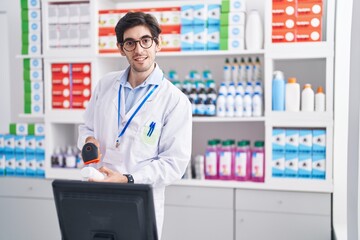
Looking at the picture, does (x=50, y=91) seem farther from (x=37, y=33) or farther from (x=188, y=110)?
(x=188, y=110)

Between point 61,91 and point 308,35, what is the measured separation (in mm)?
2221

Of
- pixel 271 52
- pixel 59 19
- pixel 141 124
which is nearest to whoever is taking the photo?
pixel 141 124

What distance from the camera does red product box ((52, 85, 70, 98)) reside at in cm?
411

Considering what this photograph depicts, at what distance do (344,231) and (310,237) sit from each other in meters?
0.29

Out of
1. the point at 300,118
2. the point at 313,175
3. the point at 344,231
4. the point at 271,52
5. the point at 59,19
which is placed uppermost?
the point at 59,19

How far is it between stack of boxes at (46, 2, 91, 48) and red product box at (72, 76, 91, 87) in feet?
0.94

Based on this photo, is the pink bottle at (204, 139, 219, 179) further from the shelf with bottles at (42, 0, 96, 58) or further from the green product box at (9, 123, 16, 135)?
the green product box at (9, 123, 16, 135)

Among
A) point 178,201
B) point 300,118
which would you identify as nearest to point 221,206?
point 178,201

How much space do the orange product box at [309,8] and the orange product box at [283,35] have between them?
0.52 feet

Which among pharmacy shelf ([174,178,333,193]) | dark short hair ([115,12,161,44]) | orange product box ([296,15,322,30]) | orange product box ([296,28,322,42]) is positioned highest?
orange product box ([296,15,322,30])

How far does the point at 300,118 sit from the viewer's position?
3607 mm

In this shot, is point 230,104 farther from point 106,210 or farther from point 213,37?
point 106,210

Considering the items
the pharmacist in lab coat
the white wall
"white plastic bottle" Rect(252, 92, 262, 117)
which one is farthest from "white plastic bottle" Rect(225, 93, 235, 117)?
the white wall

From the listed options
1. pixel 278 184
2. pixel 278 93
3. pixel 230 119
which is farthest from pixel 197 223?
pixel 278 93
